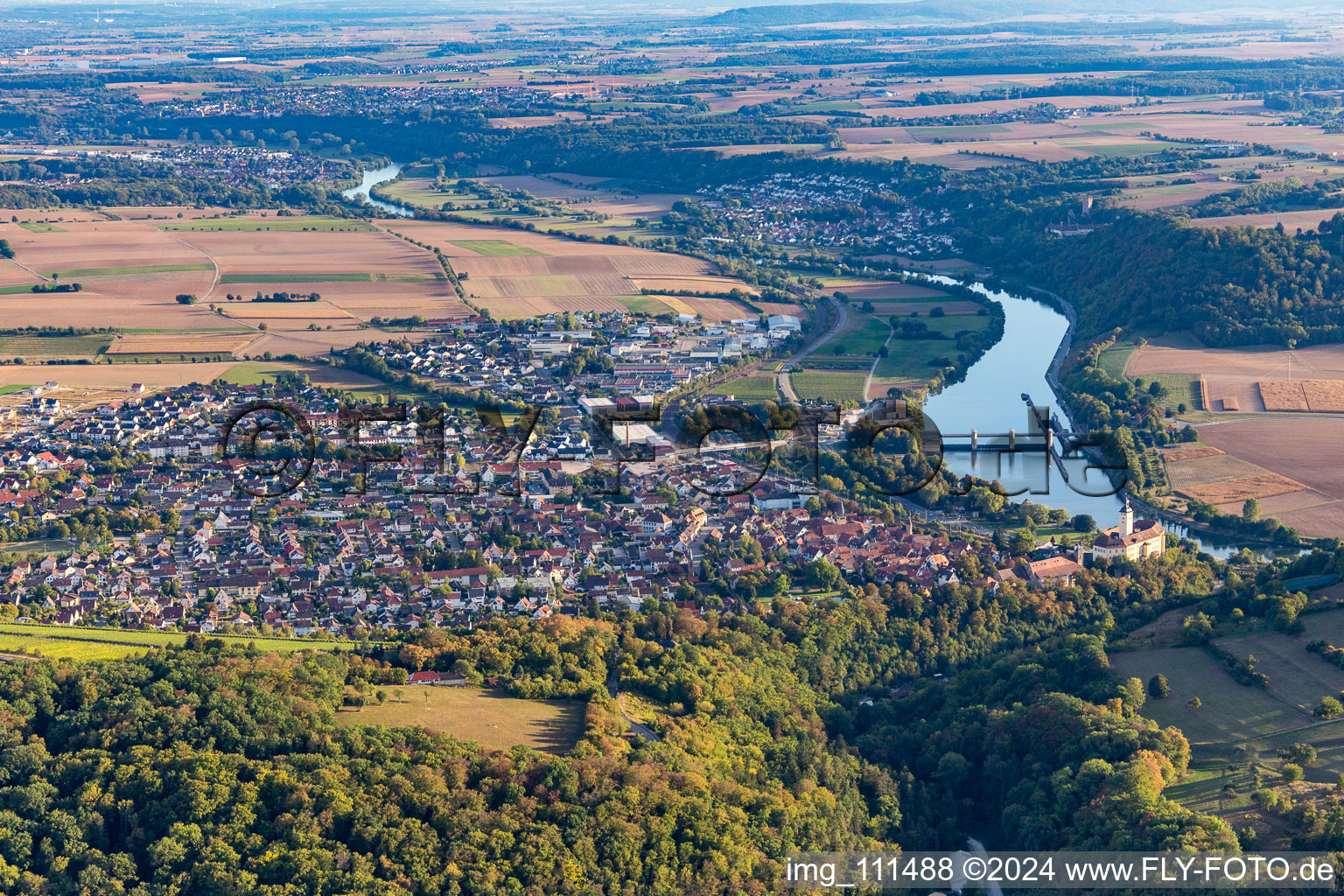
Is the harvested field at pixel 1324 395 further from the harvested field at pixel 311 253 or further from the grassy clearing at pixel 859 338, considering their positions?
the harvested field at pixel 311 253

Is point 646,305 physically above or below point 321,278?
below

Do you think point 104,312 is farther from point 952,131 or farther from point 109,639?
point 952,131

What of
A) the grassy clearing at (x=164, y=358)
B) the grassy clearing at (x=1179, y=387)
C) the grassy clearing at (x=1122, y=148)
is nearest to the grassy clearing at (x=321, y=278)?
the grassy clearing at (x=164, y=358)

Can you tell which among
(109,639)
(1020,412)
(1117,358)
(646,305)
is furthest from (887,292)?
(109,639)

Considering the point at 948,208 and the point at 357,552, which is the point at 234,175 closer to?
the point at 948,208

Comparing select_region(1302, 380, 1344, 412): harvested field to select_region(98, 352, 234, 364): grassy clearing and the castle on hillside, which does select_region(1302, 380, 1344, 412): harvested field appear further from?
select_region(98, 352, 234, 364): grassy clearing

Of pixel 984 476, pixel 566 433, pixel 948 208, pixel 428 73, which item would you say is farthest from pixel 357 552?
pixel 428 73

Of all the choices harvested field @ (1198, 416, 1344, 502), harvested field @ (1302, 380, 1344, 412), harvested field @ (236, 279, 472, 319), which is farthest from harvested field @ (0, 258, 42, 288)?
harvested field @ (1302, 380, 1344, 412)
